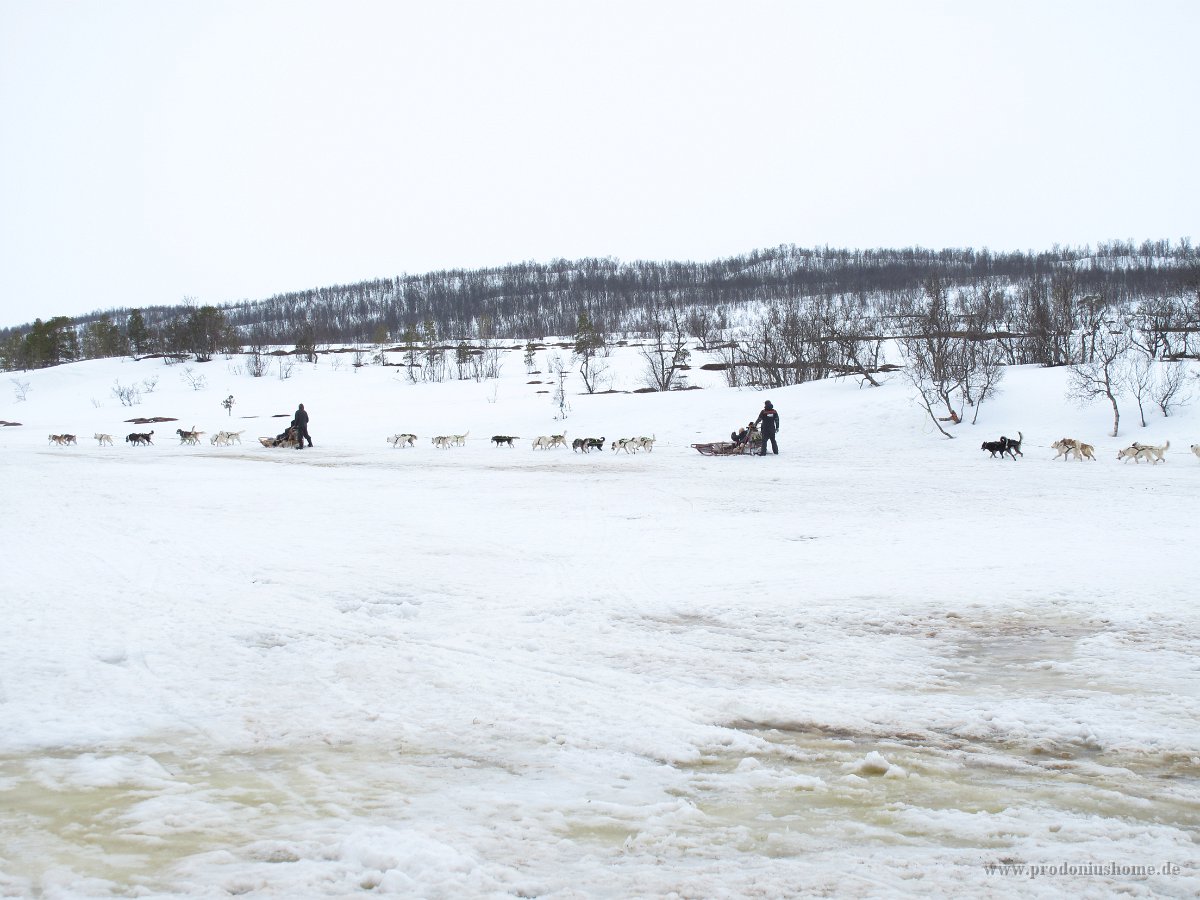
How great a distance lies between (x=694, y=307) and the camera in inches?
5138

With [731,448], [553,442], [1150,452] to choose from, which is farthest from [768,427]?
[1150,452]

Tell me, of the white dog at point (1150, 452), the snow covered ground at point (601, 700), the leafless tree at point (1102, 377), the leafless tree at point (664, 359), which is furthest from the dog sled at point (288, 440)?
the leafless tree at point (1102, 377)

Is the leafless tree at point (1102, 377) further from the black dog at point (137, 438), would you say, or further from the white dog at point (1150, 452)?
the black dog at point (137, 438)

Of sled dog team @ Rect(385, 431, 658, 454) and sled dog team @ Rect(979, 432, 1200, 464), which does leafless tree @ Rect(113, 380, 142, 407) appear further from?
sled dog team @ Rect(979, 432, 1200, 464)

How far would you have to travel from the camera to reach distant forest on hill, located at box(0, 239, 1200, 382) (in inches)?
1655

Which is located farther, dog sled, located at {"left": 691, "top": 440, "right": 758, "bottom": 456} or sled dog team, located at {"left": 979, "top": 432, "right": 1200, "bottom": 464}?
dog sled, located at {"left": 691, "top": 440, "right": 758, "bottom": 456}

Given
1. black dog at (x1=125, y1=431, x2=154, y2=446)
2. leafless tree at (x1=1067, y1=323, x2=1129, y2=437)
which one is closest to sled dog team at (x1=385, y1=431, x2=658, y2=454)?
black dog at (x1=125, y1=431, x2=154, y2=446)

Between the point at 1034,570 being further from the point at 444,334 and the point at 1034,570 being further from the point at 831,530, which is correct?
the point at 444,334

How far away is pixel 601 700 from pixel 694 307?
129765mm

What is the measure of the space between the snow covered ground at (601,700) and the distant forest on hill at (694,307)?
80.4 ft

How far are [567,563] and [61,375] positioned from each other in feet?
257

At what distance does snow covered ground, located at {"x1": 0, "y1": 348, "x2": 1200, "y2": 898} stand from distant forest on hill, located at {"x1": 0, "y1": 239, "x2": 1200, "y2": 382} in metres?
24.5

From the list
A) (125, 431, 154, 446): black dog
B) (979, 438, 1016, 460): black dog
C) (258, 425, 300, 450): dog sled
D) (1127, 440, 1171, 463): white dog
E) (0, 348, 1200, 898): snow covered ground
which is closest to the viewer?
(0, 348, 1200, 898): snow covered ground

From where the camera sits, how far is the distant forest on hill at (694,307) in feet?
138
